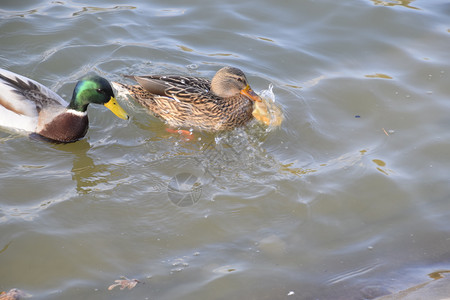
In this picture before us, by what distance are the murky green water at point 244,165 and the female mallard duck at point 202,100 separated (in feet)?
0.72

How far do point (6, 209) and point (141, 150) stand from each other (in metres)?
1.51

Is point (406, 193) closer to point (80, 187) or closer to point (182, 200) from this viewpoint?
point (182, 200)

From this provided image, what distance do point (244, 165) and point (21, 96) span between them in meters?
2.56

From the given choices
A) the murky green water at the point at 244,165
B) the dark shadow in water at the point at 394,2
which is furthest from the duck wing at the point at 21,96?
the dark shadow in water at the point at 394,2

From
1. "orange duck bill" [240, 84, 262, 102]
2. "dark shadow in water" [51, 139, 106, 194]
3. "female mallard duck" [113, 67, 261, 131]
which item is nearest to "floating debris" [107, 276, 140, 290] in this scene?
"dark shadow in water" [51, 139, 106, 194]

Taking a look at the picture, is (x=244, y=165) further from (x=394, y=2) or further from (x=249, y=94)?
(x=394, y=2)

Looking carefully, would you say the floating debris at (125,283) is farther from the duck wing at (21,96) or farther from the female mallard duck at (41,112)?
the duck wing at (21,96)

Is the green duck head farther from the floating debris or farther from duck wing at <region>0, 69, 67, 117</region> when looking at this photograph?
the floating debris

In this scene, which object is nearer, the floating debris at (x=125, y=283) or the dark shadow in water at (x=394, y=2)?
the floating debris at (x=125, y=283)

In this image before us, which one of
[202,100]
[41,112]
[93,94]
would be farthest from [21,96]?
[202,100]

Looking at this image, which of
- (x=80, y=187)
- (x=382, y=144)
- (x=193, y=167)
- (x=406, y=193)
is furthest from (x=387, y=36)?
(x=80, y=187)

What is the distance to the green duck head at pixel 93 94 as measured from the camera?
582cm

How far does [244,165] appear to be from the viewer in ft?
18.4

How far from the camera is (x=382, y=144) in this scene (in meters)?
5.93
